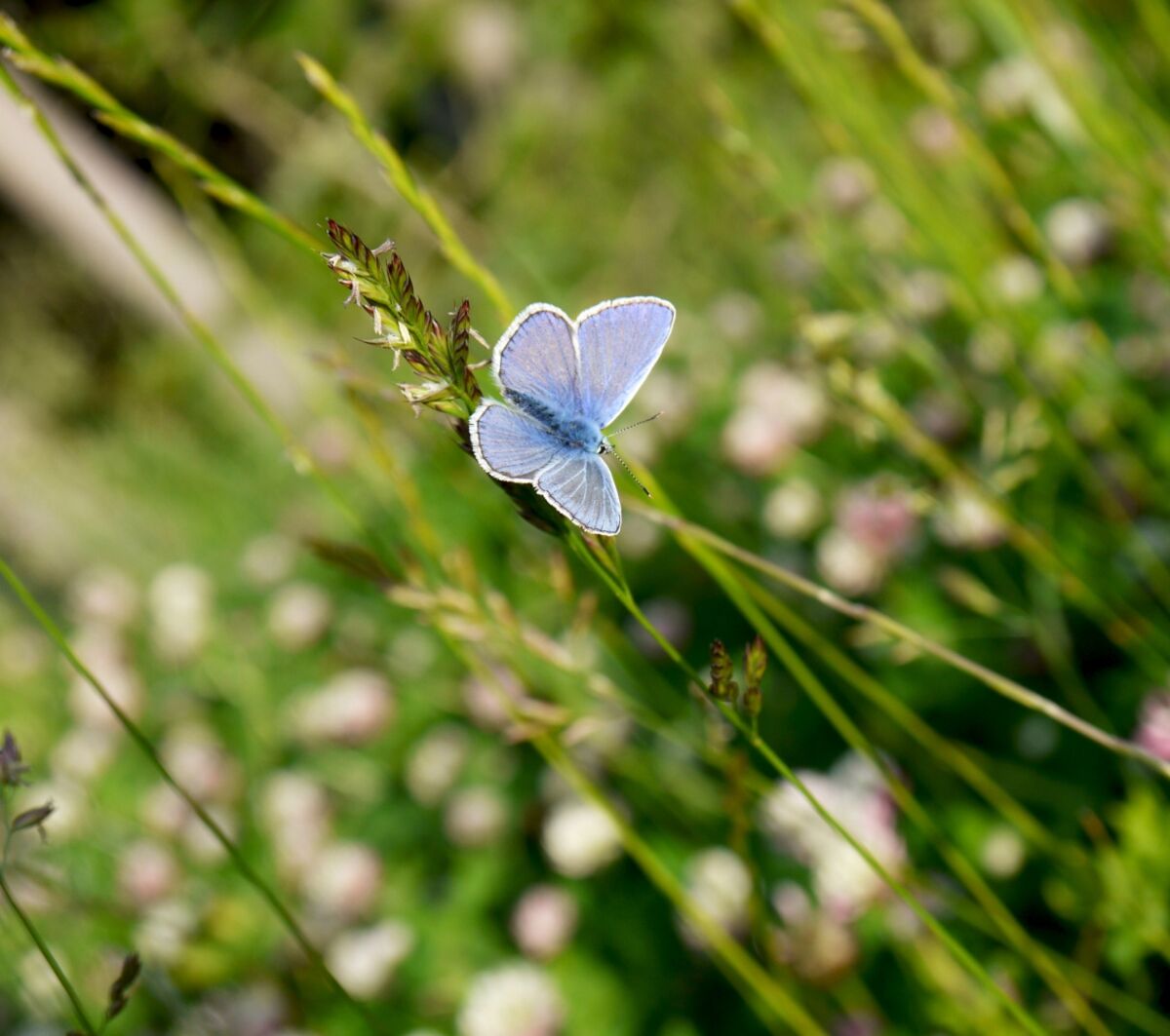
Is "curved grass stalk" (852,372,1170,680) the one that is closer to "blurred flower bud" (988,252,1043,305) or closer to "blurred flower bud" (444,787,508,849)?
"blurred flower bud" (988,252,1043,305)

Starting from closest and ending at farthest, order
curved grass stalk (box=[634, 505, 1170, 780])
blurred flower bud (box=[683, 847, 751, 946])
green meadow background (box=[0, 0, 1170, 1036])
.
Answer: curved grass stalk (box=[634, 505, 1170, 780]) < green meadow background (box=[0, 0, 1170, 1036]) < blurred flower bud (box=[683, 847, 751, 946])

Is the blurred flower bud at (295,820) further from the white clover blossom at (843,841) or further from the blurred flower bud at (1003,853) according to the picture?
the blurred flower bud at (1003,853)

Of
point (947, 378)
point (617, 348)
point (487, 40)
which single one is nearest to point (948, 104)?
point (947, 378)

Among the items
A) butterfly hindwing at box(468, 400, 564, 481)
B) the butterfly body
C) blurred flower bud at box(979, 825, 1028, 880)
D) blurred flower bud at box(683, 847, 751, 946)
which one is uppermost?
butterfly hindwing at box(468, 400, 564, 481)

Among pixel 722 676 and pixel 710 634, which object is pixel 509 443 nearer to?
pixel 722 676

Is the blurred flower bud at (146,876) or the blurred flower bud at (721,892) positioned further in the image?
the blurred flower bud at (146,876)

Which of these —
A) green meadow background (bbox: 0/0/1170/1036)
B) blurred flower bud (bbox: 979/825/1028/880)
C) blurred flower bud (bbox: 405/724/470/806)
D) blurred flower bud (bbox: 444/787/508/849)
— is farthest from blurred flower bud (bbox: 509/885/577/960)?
blurred flower bud (bbox: 979/825/1028/880)

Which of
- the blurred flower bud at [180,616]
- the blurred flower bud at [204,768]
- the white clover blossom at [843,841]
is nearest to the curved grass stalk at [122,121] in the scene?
the white clover blossom at [843,841]

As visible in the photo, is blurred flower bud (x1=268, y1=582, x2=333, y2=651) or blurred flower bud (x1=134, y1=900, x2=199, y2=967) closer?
blurred flower bud (x1=134, y1=900, x2=199, y2=967)
